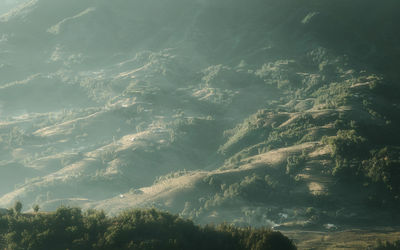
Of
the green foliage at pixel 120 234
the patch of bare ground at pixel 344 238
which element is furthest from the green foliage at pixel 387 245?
the green foliage at pixel 120 234

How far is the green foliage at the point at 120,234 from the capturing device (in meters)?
114

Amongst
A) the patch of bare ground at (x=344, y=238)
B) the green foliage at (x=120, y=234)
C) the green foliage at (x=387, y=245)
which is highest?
the green foliage at (x=120, y=234)

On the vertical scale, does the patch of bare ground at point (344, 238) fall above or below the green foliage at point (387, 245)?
above

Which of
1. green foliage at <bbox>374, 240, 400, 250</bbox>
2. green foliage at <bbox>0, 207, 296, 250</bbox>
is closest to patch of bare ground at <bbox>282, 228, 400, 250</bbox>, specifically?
green foliage at <bbox>374, 240, 400, 250</bbox>

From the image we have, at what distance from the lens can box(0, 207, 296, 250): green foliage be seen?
374 feet

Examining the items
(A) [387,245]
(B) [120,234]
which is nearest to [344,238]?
(A) [387,245]

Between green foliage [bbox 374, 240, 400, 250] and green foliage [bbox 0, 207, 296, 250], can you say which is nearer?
green foliage [bbox 0, 207, 296, 250]

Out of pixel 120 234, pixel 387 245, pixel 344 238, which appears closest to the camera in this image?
pixel 120 234

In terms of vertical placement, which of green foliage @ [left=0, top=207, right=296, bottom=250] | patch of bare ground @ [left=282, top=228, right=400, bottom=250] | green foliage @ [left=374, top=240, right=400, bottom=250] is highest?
green foliage @ [left=0, top=207, right=296, bottom=250]

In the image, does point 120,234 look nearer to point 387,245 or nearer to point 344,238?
point 387,245

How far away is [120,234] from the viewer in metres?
117

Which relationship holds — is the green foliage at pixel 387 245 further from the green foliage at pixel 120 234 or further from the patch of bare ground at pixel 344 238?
the green foliage at pixel 120 234

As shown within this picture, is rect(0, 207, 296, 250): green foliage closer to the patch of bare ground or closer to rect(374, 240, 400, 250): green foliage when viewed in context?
rect(374, 240, 400, 250): green foliage

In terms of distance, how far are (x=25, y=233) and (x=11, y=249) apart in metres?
5.47
